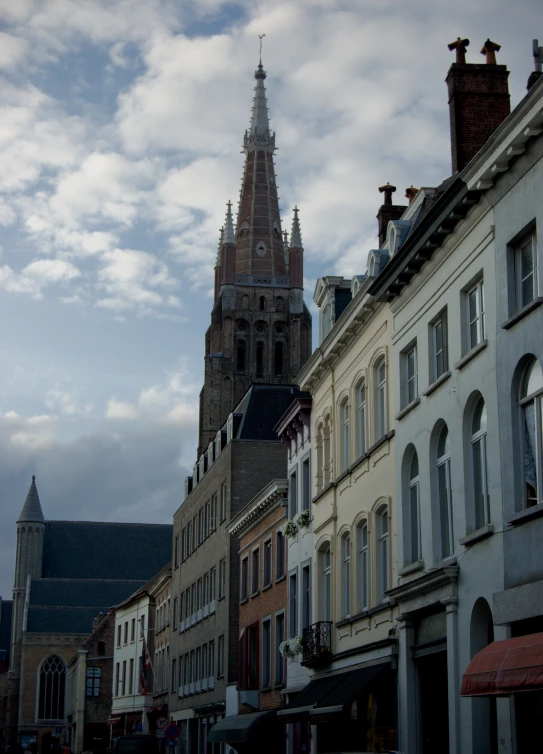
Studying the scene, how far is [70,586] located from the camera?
127000mm

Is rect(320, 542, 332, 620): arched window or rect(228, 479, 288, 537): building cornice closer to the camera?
rect(320, 542, 332, 620): arched window

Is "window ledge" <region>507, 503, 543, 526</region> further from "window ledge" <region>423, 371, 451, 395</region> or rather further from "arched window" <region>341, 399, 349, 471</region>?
"arched window" <region>341, 399, 349, 471</region>

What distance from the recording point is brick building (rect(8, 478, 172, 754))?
11756 cm

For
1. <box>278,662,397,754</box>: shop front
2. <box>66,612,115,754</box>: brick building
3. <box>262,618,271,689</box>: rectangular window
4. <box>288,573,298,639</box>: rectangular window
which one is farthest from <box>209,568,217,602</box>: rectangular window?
<box>66,612,115,754</box>: brick building

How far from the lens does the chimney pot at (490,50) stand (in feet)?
83.9

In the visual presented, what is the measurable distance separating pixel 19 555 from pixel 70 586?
805 cm

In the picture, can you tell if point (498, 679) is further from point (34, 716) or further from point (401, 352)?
point (34, 716)

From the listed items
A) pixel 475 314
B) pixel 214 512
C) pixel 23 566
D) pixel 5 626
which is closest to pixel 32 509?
pixel 23 566

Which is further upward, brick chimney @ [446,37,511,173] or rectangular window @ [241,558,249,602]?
brick chimney @ [446,37,511,173]

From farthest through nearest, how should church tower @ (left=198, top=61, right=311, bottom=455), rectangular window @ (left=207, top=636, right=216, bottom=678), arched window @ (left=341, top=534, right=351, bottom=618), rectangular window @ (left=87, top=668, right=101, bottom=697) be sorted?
church tower @ (left=198, top=61, right=311, bottom=455) < rectangular window @ (left=87, top=668, right=101, bottom=697) < rectangular window @ (left=207, top=636, right=216, bottom=678) < arched window @ (left=341, top=534, right=351, bottom=618)

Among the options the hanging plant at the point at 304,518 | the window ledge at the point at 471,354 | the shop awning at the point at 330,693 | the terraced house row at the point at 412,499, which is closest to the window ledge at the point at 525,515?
the terraced house row at the point at 412,499

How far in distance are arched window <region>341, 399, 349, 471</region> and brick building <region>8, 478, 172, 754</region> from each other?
88180mm

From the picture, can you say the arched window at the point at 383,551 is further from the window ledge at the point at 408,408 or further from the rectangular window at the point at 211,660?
the rectangular window at the point at 211,660

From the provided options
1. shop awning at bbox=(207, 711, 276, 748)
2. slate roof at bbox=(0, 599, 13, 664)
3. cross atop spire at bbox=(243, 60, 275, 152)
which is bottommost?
shop awning at bbox=(207, 711, 276, 748)
